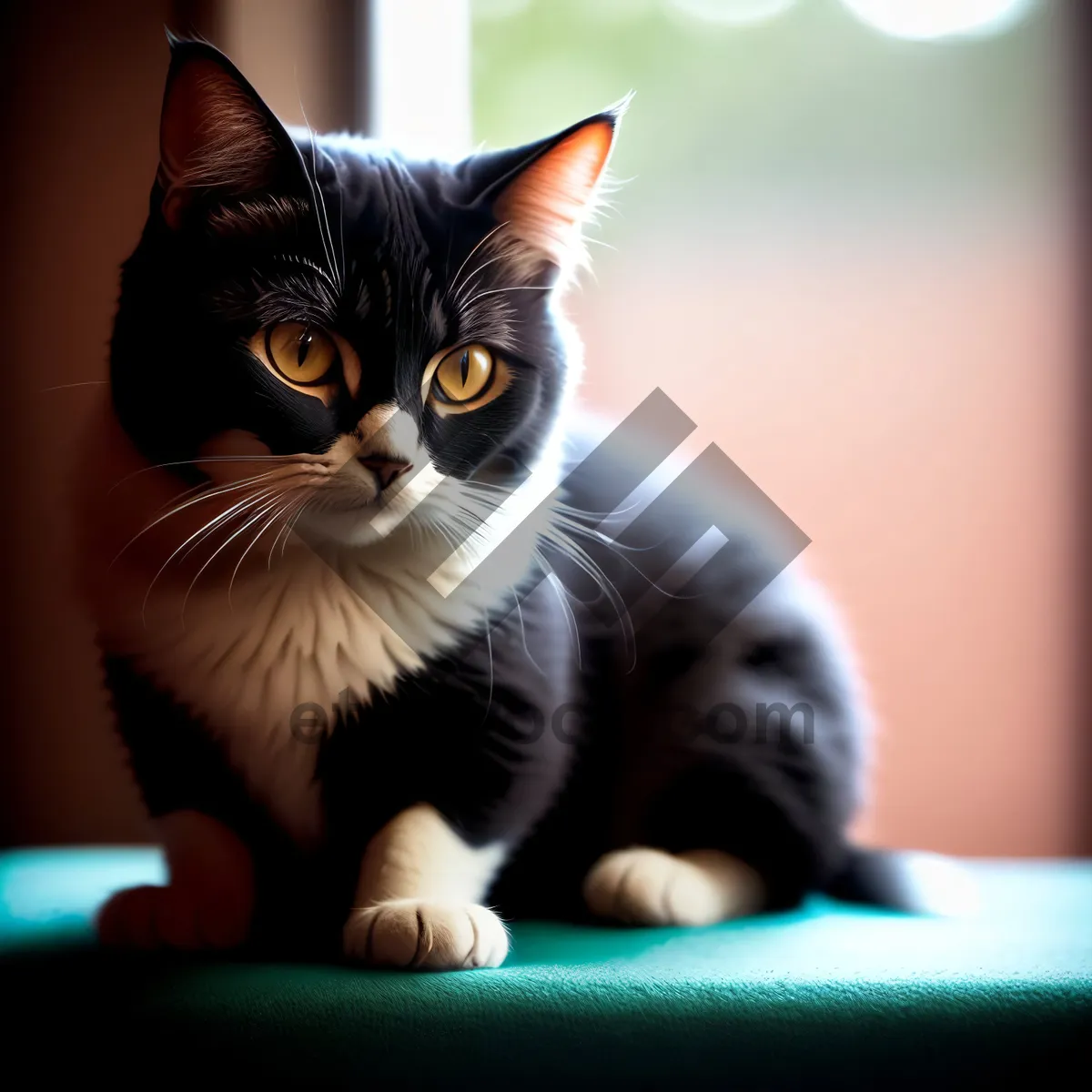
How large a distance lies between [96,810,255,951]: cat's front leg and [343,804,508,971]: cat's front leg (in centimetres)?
11

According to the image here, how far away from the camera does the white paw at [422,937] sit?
2.48 feet

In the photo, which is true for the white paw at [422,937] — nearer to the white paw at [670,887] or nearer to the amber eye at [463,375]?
the white paw at [670,887]

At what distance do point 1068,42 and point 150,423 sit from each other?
119 centimetres

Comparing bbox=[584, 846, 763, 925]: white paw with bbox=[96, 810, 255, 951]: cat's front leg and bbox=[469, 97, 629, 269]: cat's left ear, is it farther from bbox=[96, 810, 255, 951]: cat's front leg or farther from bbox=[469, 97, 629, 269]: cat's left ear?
bbox=[469, 97, 629, 269]: cat's left ear

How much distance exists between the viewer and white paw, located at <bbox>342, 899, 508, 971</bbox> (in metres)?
0.76

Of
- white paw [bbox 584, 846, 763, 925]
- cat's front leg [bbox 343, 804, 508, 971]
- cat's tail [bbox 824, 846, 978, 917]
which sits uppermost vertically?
cat's front leg [bbox 343, 804, 508, 971]

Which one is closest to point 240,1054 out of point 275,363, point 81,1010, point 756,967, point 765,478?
point 81,1010

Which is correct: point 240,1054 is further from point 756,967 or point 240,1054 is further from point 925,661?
point 925,661

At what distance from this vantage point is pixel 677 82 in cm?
126

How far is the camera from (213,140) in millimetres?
796

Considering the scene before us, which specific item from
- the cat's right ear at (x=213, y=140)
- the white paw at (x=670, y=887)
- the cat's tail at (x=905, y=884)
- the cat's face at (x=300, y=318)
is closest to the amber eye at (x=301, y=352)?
the cat's face at (x=300, y=318)

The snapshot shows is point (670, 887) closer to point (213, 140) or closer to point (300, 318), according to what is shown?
point (300, 318)

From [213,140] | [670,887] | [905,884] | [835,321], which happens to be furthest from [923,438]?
[213,140]

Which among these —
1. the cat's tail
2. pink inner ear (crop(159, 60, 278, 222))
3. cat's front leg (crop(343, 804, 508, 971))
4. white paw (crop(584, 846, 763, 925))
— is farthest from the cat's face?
the cat's tail
